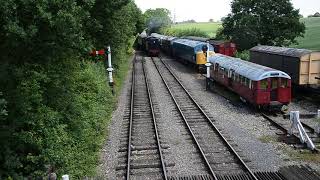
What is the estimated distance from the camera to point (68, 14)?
10.2 meters

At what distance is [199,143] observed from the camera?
15836 millimetres

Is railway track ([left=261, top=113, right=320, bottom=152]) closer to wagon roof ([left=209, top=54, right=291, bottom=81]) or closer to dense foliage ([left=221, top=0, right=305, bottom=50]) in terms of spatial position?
wagon roof ([left=209, top=54, right=291, bottom=81])

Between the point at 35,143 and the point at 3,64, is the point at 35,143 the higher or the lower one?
the lower one

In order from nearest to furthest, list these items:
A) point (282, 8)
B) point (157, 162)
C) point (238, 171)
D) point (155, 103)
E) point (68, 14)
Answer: point (68, 14) < point (238, 171) < point (157, 162) < point (155, 103) < point (282, 8)

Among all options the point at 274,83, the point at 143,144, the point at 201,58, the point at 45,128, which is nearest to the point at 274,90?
the point at 274,83

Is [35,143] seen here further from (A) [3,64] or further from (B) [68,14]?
(B) [68,14]

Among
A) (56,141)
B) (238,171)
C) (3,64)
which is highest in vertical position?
(3,64)

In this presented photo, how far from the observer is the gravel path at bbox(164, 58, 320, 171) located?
13.9 m

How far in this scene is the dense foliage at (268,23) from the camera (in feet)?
145

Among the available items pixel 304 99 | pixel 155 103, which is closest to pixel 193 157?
pixel 155 103

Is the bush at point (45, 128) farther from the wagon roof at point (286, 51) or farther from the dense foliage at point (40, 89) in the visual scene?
the wagon roof at point (286, 51)

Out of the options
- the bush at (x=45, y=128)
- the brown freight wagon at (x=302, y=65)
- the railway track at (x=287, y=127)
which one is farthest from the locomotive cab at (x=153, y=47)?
the bush at (x=45, y=128)

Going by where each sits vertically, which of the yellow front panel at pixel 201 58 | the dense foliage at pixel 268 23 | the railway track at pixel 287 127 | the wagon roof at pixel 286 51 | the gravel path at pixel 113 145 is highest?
the dense foliage at pixel 268 23

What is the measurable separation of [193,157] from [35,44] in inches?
261
